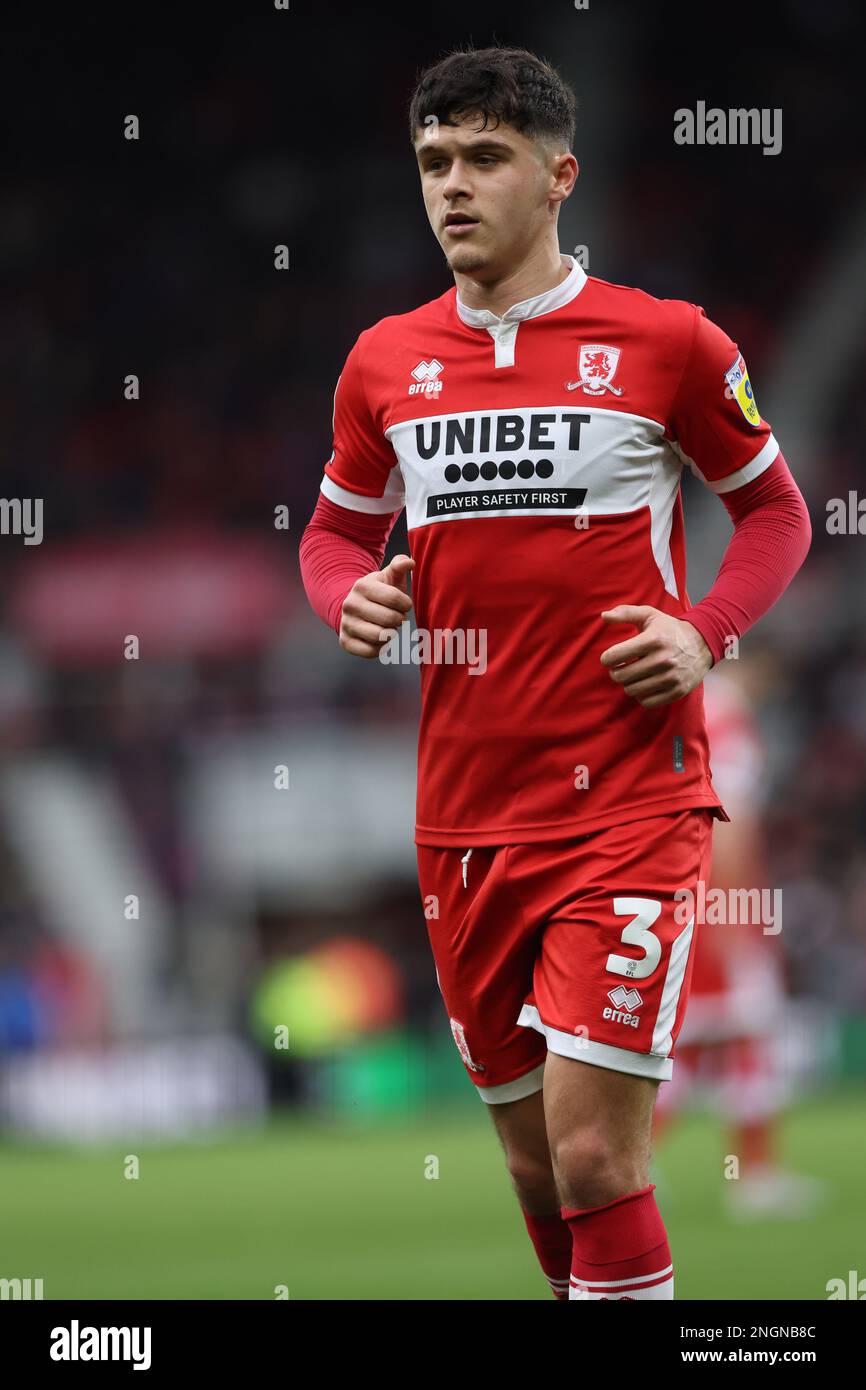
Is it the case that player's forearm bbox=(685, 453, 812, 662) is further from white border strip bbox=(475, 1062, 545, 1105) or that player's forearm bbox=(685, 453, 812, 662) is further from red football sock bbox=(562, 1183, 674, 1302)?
red football sock bbox=(562, 1183, 674, 1302)

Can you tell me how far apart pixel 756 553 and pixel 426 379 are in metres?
0.73

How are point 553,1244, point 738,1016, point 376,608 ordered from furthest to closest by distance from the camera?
point 738,1016
point 553,1244
point 376,608

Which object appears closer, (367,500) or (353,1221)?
(367,500)

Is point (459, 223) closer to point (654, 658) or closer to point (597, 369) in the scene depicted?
point (597, 369)

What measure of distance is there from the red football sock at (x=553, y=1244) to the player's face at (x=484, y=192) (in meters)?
1.88

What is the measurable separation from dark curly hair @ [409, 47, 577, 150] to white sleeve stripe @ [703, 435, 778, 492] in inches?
29.0

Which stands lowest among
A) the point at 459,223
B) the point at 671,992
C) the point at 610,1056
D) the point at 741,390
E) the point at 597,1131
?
the point at 597,1131

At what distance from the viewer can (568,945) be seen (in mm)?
3508

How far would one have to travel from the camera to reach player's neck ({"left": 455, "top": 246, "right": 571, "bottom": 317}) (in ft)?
12.4

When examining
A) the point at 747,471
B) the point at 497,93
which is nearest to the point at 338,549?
the point at 747,471

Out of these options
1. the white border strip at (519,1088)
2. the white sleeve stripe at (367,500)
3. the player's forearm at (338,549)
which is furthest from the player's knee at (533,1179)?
the white sleeve stripe at (367,500)

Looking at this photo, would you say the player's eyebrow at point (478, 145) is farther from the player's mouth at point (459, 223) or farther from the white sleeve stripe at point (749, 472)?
the white sleeve stripe at point (749, 472)
